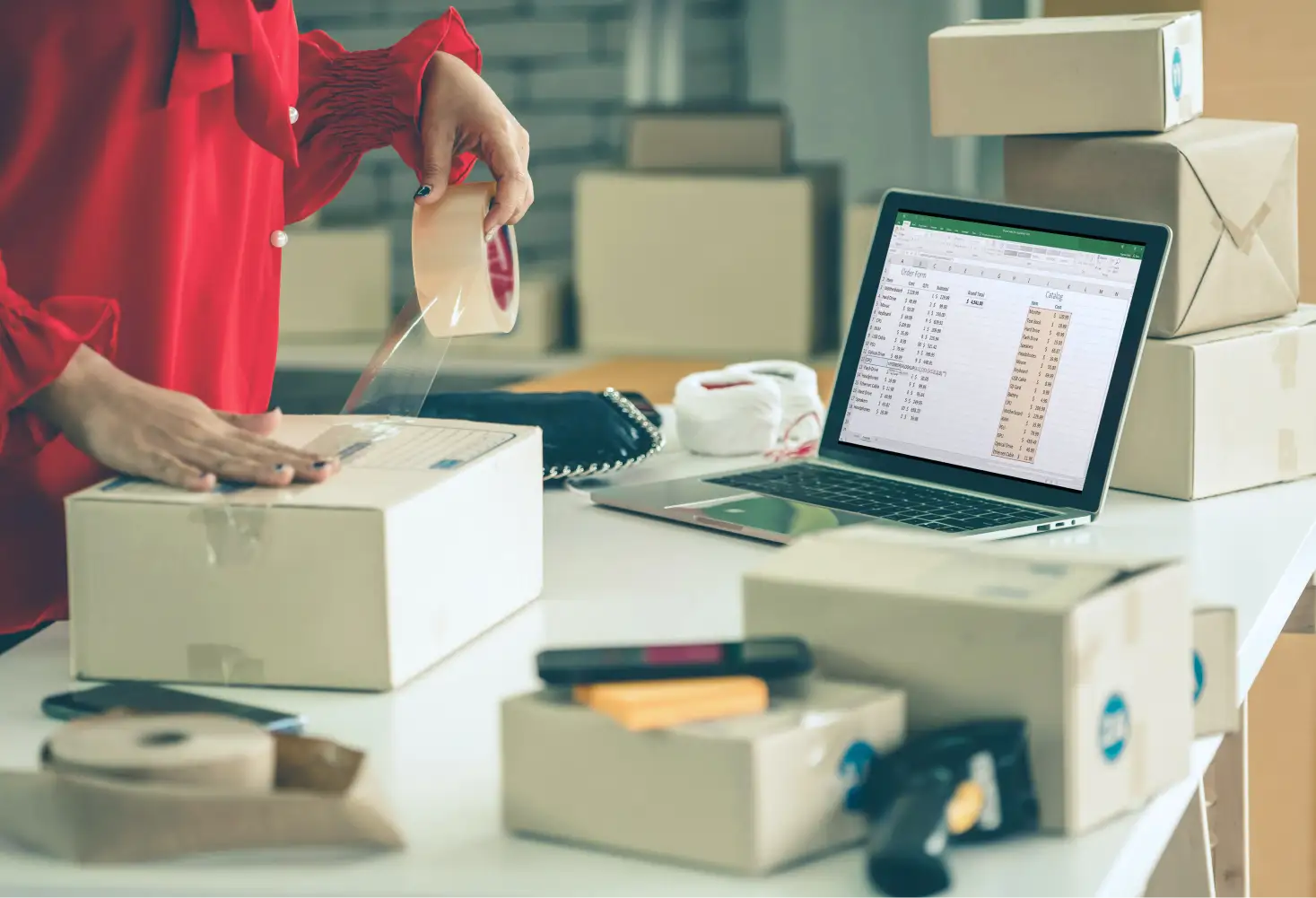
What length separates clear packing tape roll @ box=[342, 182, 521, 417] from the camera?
1.33 metres

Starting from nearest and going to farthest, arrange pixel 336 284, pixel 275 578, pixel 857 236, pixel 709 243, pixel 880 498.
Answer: pixel 275 578, pixel 880 498, pixel 857 236, pixel 709 243, pixel 336 284

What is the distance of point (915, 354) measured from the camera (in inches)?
59.4

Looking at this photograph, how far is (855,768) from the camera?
80 centimetres

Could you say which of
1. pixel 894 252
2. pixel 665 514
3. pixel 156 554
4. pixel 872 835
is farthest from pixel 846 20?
pixel 872 835

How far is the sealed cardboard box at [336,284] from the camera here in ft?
9.60

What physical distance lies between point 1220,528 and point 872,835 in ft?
2.32

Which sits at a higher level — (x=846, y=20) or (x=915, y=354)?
(x=846, y=20)

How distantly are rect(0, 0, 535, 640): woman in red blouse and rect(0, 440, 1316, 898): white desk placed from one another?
15 cm

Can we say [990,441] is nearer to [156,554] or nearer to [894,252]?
[894,252]

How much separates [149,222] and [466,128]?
12.7 inches

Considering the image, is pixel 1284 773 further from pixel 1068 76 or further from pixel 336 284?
pixel 336 284

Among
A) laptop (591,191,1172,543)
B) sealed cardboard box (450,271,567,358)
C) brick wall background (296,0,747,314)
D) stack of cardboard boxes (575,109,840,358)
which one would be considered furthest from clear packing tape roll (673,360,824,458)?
brick wall background (296,0,747,314)

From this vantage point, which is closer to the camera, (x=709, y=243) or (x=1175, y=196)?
(x=1175, y=196)

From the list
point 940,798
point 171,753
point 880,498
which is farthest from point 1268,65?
point 171,753
